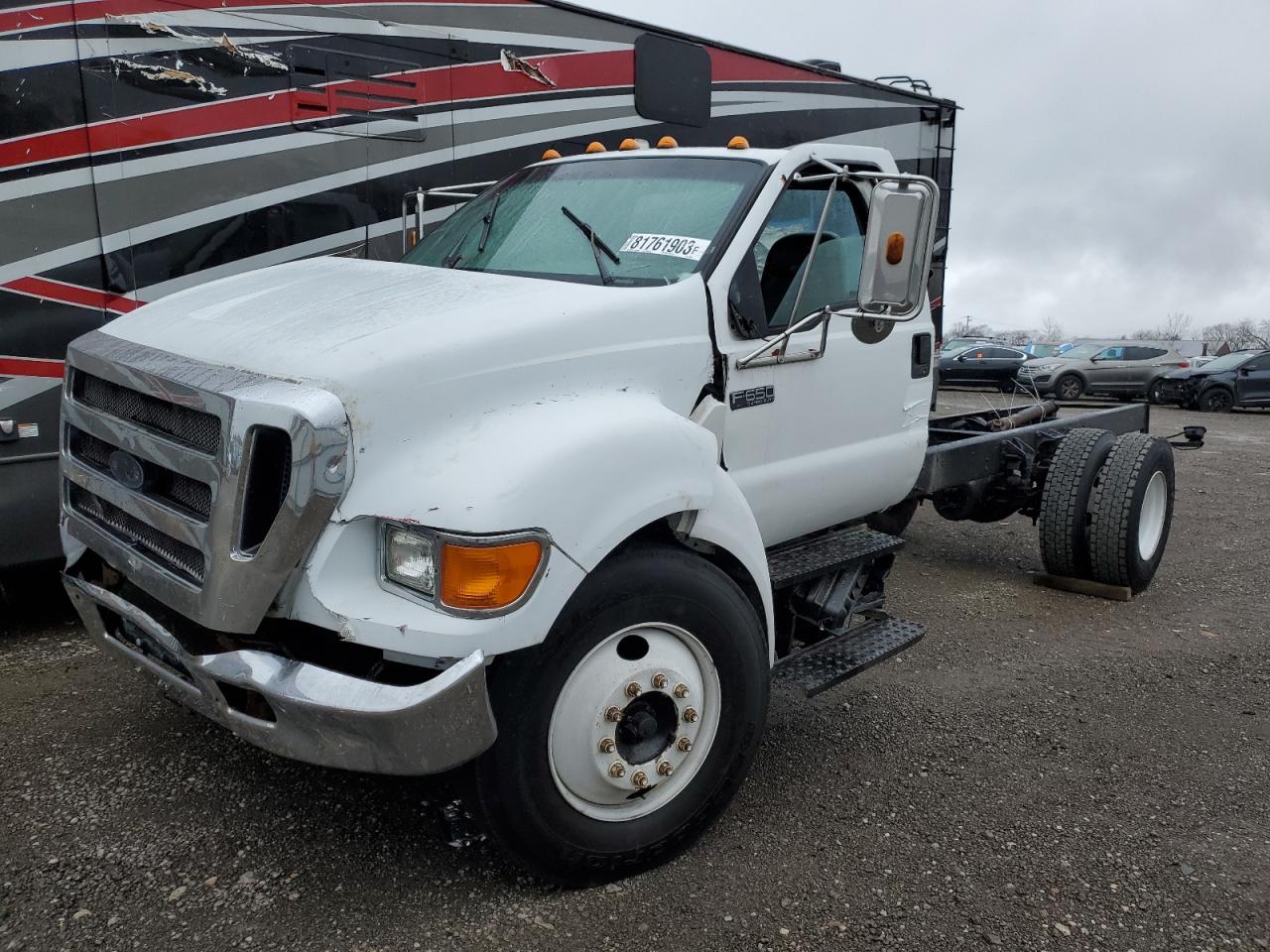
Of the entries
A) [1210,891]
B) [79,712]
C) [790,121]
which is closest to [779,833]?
[1210,891]

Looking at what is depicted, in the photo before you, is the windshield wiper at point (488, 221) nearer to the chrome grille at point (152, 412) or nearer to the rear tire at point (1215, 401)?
the chrome grille at point (152, 412)

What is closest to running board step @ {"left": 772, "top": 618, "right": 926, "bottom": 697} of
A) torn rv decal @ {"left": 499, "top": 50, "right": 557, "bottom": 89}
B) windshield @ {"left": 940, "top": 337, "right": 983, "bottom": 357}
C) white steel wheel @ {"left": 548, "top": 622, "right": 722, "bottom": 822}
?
white steel wheel @ {"left": 548, "top": 622, "right": 722, "bottom": 822}

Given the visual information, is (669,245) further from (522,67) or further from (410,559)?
(522,67)

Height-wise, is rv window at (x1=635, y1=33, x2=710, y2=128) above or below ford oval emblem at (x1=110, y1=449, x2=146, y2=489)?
above

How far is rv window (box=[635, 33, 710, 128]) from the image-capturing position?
22.2 ft

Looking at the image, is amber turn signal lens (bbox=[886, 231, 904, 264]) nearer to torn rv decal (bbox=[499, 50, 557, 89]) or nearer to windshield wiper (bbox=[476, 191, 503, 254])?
windshield wiper (bbox=[476, 191, 503, 254])

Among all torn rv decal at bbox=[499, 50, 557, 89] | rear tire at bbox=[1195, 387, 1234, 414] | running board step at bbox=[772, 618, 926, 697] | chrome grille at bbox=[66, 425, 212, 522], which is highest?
torn rv decal at bbox=[499, 50, 557, 89]

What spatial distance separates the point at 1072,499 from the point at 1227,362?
17681 mm

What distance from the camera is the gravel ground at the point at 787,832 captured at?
276cm

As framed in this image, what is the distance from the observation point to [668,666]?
9.48 ft

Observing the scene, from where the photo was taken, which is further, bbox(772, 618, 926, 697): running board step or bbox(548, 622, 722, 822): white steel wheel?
bbox(772, 618, 926, 697): running board step

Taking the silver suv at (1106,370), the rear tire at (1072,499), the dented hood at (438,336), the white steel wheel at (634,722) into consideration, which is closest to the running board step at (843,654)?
the white steel wheel at (634,722)

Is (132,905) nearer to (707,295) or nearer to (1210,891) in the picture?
(707,295)

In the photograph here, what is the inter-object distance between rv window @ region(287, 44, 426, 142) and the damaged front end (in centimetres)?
294
